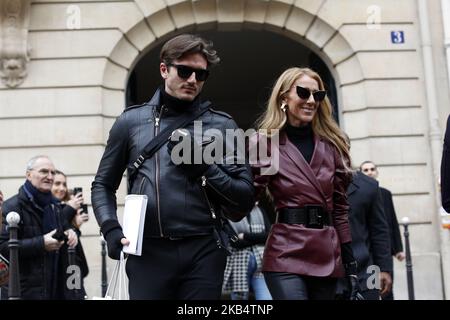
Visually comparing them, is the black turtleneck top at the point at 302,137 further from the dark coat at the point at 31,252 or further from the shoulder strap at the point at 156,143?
the dark coat at the point at 31,252

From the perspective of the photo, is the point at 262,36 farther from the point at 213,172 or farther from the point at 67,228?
the point at 213,172

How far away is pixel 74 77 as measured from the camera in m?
11.7

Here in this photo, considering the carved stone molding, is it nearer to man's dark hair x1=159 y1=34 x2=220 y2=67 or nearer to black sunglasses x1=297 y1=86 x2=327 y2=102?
black sunglasses x1=297 y1=86 x2=327 y2=102

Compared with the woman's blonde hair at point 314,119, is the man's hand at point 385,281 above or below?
below

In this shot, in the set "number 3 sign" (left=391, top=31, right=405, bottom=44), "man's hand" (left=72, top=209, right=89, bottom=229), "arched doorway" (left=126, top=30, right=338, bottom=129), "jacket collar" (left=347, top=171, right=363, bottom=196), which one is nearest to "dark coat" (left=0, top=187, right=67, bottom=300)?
"man's hand" (left=72, top=209, right=89, bottom=229)

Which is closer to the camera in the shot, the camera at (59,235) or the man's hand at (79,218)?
the camera at (59,235)

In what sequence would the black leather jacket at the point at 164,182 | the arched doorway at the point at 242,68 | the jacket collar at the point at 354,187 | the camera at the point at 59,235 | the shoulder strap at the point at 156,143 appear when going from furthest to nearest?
1. the arched doorway at the point at 242,68
2. the camera at the point at 59,235
3. the jacket collar at the point at 354,187
4. the shoulder strap at the point at 156,143
5. the black leather jacket at the point at 164,182

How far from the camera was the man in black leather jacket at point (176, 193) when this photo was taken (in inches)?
151

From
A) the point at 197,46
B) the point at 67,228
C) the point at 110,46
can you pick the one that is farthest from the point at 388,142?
the point at 197,46

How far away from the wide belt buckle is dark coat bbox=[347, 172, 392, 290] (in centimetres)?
193

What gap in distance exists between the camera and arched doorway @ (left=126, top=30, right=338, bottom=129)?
16062 millimetres

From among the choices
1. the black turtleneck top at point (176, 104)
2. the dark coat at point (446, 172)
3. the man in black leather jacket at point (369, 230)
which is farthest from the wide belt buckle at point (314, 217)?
the man in black leather jacket at point (369, 230)

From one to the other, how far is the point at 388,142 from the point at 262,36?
17.5 feet

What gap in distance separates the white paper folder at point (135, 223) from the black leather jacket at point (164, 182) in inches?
2.4
